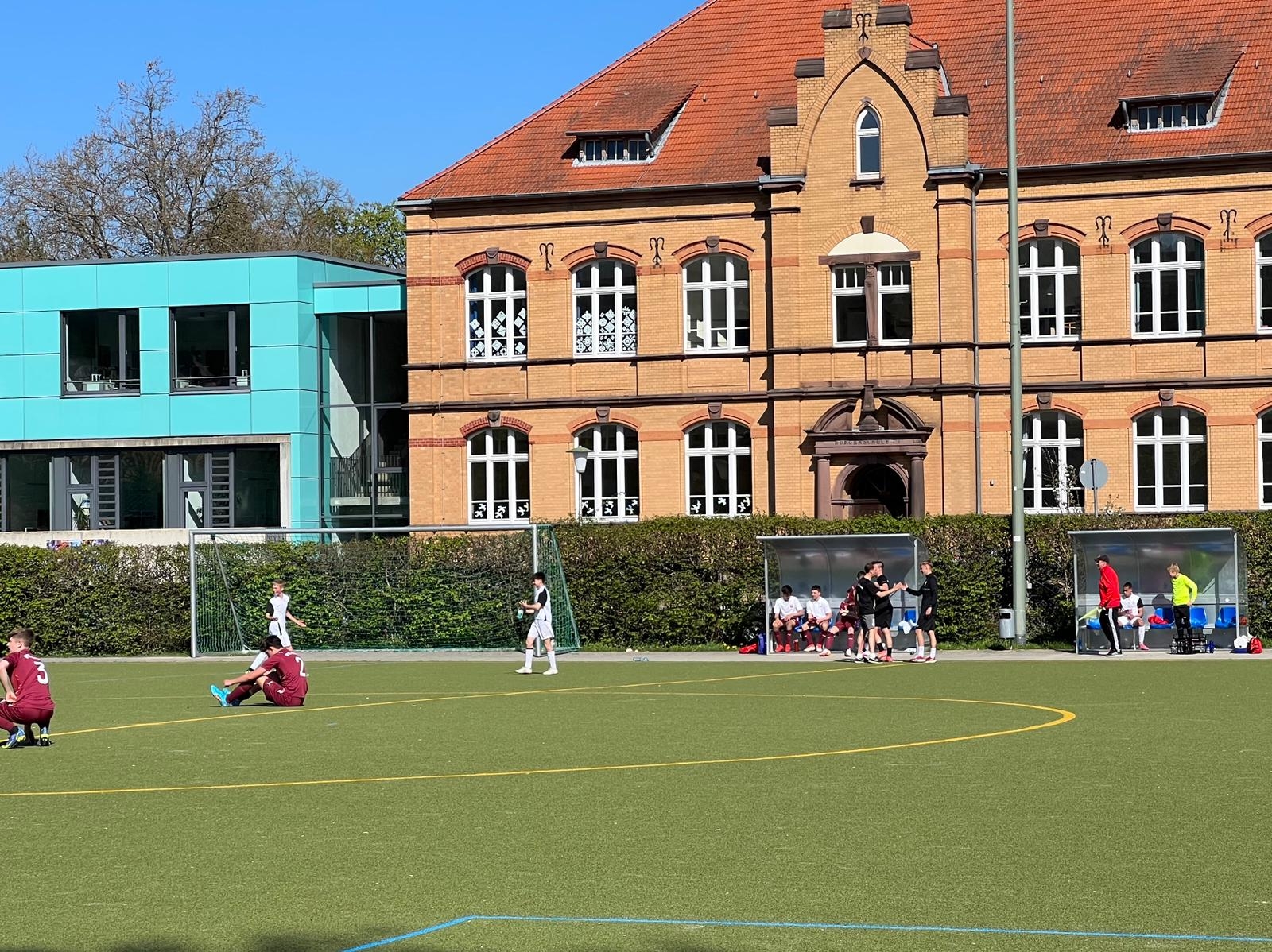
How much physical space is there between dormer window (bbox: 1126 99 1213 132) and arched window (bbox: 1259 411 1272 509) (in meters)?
6.55

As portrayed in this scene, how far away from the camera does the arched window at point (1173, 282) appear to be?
42625 millimetres

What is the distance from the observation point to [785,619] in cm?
3544

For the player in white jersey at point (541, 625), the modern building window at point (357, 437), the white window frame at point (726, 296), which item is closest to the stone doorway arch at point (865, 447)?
the white window frame at point (726, 296)

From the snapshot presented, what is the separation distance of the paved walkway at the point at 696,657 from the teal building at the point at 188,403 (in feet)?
34.4

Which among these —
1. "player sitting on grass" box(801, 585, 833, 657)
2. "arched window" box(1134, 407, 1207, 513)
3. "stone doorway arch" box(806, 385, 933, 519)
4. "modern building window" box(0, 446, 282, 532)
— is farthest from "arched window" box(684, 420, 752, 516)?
"modern building window" box(0, 446, 282, 532)

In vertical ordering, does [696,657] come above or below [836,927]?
below

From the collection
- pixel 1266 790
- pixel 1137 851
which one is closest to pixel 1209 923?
pixel 1137 851

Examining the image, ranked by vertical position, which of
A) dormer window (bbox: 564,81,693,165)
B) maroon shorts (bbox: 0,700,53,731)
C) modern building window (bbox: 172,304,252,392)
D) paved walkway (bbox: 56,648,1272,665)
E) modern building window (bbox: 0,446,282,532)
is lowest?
paved walkway (bbox: 56,648,1272,665)

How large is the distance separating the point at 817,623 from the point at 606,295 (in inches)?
522

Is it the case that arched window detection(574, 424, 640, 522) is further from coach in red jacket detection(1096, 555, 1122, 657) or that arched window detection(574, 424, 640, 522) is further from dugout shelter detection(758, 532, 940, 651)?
coach in red jacket detection(1096, 555, 1122, 657)

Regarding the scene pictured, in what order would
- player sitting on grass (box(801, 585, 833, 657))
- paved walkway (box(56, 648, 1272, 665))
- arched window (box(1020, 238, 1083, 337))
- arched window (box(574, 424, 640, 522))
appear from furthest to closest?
arched window (box(574, 424, 640, 522))
arched window (box(1020, 238, 1083, 337))
player sitting on grass (box(801, 585, 833, 657))
paved walkway (box(56, 648, 1272, 665))

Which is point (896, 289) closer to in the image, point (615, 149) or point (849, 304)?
point (849, 304)

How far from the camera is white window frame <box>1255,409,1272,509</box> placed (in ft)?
137

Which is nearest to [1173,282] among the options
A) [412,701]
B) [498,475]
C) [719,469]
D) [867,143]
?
[867,143]
